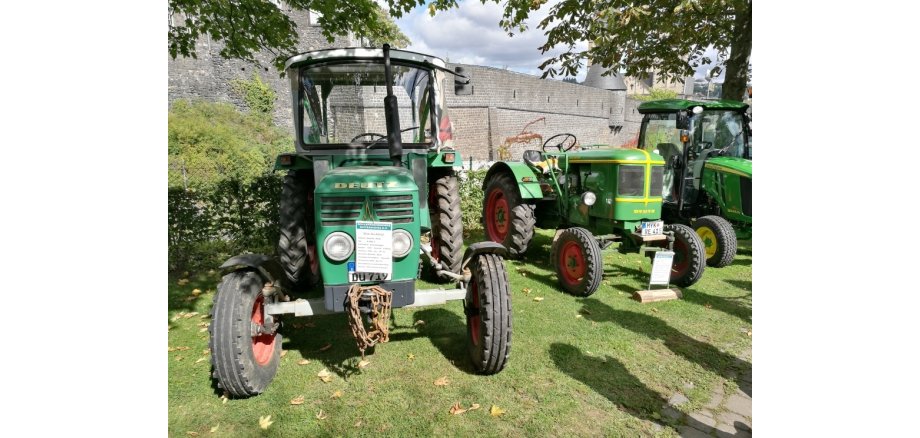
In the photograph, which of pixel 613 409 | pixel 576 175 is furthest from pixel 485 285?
pixel 576 175

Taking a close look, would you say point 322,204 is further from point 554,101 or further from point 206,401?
point 554,101

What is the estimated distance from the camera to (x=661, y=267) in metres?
4.36

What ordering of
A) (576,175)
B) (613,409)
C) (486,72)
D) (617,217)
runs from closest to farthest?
(613,409)
(617,217)
(576,175)
(486,72)

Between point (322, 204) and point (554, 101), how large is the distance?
25.5m

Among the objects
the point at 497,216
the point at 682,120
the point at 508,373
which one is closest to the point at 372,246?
the point at 508,373

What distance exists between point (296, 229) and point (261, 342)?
0.90 m

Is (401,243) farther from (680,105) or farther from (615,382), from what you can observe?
(680,105)

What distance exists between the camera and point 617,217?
4770 mm

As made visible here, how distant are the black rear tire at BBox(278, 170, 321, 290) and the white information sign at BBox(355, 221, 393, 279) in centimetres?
90

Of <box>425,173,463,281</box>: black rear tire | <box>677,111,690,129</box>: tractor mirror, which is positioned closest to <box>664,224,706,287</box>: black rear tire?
<box>677,111,690,129</box>: tractor mirror

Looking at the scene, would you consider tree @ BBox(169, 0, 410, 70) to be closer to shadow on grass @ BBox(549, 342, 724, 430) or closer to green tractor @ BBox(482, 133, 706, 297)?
green tractor @ BBox(482, 133, 706, 297)

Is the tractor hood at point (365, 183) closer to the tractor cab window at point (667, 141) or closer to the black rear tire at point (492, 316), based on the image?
the black rear tire at point (492, 316)

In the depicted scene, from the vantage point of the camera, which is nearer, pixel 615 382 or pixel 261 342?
pixel 615 382

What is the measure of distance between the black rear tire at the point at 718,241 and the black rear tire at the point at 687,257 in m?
0.71
